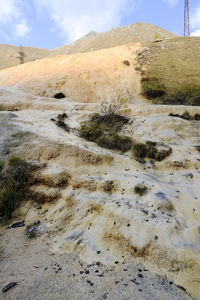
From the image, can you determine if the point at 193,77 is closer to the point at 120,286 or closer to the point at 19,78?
the point at 19,78

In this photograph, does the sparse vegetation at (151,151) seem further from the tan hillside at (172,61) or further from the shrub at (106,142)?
the tan hillside at (172,61)

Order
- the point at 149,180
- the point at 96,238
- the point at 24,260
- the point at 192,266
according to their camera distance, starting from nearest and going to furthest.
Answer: the point at 192,266, the point at 24,260, the point at 96,238, the point at 149,180

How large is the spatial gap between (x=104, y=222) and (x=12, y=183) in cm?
199

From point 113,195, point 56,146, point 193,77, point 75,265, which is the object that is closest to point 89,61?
point 193,77

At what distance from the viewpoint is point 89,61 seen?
63.5 ft

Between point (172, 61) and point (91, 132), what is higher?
point (172, 61)

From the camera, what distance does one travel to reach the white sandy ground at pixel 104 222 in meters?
2.08

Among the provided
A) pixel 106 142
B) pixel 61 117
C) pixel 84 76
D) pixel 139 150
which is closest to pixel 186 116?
pixel 139 150

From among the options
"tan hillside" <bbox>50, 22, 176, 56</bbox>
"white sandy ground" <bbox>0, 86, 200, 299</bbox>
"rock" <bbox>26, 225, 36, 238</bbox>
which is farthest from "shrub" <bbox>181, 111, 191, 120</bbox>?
"tan hillside" <bbox>50, 22, 176, 56</bbox>

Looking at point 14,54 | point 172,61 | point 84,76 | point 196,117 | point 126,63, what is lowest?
point 196,117

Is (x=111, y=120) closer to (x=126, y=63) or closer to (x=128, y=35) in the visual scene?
(x=126, y=63)

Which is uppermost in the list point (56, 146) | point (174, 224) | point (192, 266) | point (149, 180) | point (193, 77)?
point (193, 77)

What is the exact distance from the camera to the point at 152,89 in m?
15.0

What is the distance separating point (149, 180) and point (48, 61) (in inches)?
810
